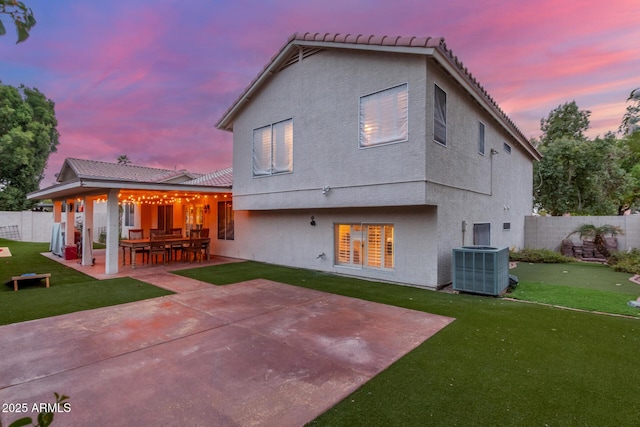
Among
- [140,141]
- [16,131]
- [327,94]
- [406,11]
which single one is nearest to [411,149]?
[327,94]

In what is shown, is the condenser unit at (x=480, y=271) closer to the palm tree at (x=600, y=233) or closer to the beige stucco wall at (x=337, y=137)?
the beige stucco wall at (x=337, y=137)

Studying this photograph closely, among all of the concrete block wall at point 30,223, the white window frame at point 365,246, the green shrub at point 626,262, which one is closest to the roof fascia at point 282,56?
the white window frame at point 365,246

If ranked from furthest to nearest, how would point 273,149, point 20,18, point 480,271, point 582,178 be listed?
point 582,178 < point 273,149 < point 480,271 < point 20,18

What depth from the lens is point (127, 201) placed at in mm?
15984

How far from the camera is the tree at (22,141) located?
2359 cm

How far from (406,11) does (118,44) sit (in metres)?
8.44

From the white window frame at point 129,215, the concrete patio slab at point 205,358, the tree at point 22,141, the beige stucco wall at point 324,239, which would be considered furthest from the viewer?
the tree at point 22,141

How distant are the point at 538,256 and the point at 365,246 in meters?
8.19

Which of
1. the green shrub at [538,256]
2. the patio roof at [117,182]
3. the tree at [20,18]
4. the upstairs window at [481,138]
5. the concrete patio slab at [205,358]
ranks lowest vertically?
the concrete patio slab at [205,358]

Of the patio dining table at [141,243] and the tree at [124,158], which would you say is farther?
the tree at [124,158]

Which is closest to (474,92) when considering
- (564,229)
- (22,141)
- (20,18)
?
(20,18)

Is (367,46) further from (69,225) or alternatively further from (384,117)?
(69,225)

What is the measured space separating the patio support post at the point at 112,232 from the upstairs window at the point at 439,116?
31.1ft

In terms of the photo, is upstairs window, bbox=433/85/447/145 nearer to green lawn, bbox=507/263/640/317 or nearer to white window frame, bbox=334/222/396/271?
white window frame, bbox=334/222/396/271
